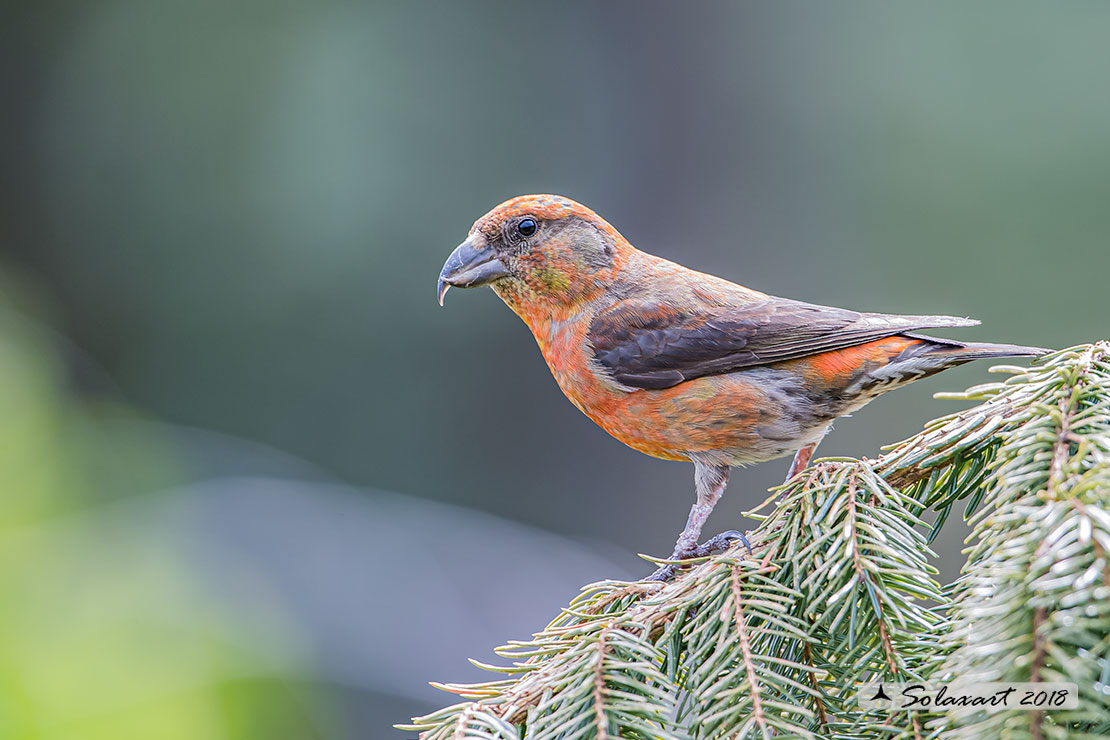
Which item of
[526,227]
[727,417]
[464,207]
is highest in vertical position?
[464,207]

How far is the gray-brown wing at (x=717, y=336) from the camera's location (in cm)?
253

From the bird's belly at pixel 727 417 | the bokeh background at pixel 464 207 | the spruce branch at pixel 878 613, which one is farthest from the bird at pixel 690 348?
the bokeh background at pixel 464 207

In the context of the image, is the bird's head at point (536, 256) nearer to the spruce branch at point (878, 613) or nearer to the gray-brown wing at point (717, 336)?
the gray-brown wing at point (717, 336)

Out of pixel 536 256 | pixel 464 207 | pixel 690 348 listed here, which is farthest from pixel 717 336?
pixel 464 207

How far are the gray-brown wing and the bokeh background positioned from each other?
9.69ft

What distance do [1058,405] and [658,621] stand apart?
78cm

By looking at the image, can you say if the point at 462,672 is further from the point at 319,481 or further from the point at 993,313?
the point at 993,313

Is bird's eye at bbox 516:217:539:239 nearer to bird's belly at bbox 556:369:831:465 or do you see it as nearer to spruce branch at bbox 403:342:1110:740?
bird's belly at bbox 556:369:831:465

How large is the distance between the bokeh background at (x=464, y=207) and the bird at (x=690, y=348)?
9.38 feet

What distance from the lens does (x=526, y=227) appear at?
112 inches

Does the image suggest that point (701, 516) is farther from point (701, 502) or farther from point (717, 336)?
point (717, 336)

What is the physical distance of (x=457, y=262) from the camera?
2.78 m

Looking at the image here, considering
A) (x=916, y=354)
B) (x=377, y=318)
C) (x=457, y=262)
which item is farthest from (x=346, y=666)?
(x=916, y=354)

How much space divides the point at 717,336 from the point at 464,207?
402 cm
